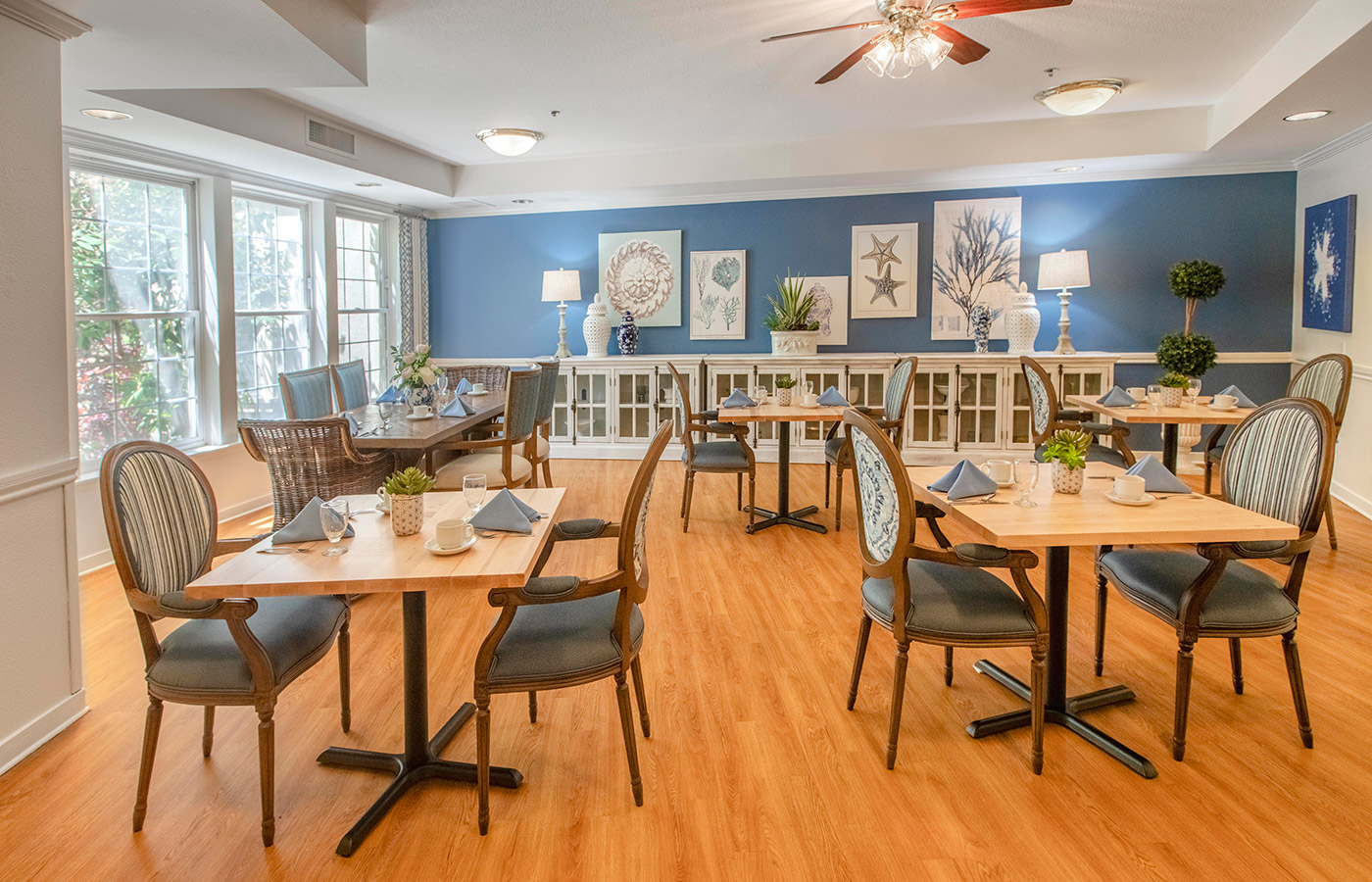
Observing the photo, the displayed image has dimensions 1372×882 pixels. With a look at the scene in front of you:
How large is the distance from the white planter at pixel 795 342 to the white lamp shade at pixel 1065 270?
1.82 m

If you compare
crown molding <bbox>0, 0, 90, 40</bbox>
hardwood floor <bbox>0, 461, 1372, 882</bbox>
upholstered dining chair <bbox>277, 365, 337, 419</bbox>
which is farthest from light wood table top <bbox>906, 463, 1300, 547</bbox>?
upholstered dining chair <bbox>277, 365, 337, 419</bbox>

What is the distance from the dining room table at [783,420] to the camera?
484 centimetres

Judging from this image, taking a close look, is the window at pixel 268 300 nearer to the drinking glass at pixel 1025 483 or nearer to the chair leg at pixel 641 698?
the chair leg at pixel 641 698

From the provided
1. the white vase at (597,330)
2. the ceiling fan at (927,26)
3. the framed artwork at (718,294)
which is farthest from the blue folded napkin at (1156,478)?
the white vase at (597,330)

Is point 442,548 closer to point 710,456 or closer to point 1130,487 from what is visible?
point 1130,487

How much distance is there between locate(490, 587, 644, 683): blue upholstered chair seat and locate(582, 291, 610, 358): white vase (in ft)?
17.4

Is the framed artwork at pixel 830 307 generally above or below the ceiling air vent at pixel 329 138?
below

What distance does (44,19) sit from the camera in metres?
2.63

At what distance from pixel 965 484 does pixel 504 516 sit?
4.67ft

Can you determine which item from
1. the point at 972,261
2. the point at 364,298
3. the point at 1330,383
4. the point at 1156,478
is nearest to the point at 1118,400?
the point at 1330,383

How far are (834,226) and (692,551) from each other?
373 cm

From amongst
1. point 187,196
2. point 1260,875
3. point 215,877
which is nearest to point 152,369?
point 187,196

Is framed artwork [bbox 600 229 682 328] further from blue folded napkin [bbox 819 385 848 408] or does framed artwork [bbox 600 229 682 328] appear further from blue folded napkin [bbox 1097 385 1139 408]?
blue folded napkin [bbox 1097 385 1139 408]

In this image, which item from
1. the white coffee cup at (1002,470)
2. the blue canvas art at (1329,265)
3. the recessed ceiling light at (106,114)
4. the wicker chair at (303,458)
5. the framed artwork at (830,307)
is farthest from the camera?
the framed artwork at (830,307)
